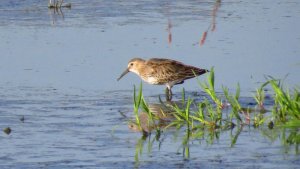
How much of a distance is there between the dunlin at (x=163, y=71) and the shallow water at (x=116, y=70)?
16 centimetres

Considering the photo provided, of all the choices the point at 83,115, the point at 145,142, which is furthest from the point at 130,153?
the point at 83,115

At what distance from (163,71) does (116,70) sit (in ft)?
2.69

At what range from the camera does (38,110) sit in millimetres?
11156

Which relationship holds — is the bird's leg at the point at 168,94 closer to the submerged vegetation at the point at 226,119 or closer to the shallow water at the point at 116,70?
the shallow water at the point at 116,70

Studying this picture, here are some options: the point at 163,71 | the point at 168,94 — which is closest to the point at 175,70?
the point at 163,71

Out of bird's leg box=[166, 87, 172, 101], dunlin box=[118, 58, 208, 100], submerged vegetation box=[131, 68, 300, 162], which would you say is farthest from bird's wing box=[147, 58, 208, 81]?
submerged vegetation box=[131, 68, 300, 162]

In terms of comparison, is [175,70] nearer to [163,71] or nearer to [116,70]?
[163,71]

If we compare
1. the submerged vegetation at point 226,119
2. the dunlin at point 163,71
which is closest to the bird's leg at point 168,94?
the dunlin at point 163,71

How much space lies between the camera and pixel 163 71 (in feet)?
42.1

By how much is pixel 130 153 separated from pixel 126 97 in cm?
301

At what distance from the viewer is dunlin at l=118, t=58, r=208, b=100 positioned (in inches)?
502

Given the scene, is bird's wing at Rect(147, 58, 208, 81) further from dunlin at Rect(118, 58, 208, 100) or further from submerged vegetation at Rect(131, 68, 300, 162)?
submerged vegetation at Rect(131, 68, 300, 162)

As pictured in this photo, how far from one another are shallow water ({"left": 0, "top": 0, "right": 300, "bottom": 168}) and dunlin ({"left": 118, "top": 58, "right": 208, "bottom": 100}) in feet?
0.53

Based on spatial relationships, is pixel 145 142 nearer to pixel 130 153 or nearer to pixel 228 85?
pixel 130 153
